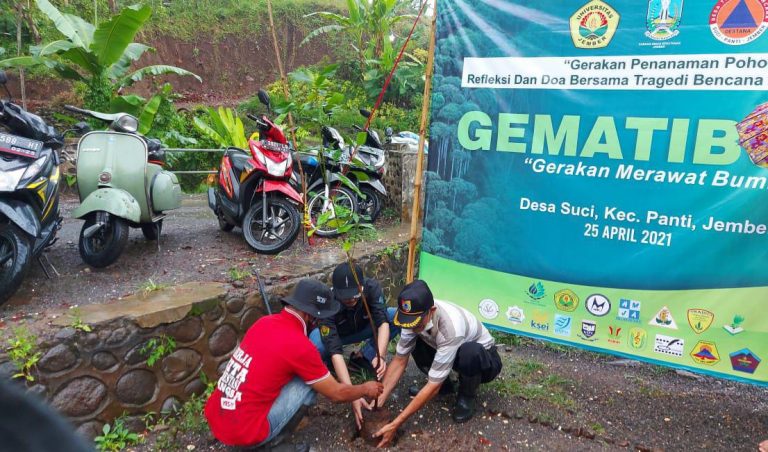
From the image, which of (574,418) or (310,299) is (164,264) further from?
(574,418)

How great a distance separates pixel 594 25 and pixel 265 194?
2.92m

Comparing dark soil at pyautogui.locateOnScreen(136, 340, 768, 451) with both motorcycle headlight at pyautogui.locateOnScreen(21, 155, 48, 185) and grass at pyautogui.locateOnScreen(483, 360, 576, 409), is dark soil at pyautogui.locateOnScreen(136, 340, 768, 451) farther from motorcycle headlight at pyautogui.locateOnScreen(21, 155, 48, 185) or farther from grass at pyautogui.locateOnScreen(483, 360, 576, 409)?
motorcycle headlight at pyautogui.locateOnScreen(21, 155, 48, 185)

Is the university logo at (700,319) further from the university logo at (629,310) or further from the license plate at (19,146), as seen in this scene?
the license plate at (19,146)

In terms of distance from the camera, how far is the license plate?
3.23 meters

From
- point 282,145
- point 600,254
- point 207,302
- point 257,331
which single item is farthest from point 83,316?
point 600,254

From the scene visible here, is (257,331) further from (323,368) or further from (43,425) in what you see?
(43,425)

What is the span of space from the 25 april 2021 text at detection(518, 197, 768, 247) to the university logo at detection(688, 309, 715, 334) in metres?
0.40

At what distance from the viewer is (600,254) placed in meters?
2.98

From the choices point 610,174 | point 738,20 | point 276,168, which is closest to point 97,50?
point 276,168

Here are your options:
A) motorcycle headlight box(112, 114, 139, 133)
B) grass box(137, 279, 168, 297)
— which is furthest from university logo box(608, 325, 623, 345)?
motorcycle headlight box(112, 114, 139, 133)

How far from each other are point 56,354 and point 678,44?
3.67 metres

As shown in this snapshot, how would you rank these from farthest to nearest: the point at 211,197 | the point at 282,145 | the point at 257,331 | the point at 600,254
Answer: the point at 211,197, the point at 282,145, the point at 600,254, the point at 257,331

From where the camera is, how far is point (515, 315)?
327cm

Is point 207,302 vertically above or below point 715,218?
below
